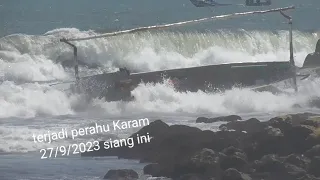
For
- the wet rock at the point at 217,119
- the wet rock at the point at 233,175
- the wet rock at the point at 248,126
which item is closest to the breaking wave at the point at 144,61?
the wet rock at the point at 217,119

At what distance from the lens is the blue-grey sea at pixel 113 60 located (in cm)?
2084

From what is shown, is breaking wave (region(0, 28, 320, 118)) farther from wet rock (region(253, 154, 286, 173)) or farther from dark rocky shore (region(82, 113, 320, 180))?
wet rock (region(253, 154, 286, 173))

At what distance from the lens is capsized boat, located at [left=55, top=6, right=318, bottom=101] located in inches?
1141

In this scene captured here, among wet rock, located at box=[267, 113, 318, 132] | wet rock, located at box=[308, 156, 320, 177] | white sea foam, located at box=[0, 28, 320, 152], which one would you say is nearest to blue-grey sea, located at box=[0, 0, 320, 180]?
white sea foam, located at box=[0, 28, 320, 152]

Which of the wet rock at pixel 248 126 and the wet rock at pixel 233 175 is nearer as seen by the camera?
the wet rock at pixel 233 175

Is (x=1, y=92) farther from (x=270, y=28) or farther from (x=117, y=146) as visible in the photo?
(x=270, y=28)

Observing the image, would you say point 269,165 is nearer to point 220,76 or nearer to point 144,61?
point 220,76

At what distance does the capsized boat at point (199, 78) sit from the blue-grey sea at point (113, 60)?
1.65 feet

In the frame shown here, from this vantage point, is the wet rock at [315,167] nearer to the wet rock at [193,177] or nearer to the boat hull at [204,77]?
the wet rock at [193,177]

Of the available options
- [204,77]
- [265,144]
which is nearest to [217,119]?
[265,144]

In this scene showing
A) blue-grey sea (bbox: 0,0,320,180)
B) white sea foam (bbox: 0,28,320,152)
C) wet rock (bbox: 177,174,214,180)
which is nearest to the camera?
wet rock (bbox: 177,174,214,180)

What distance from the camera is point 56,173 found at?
58.9 feet

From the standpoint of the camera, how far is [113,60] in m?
48.5

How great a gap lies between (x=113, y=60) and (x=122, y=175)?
31577 mm
